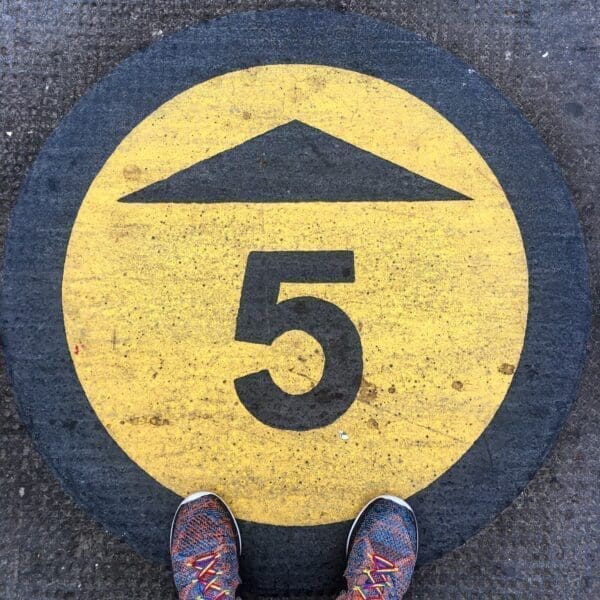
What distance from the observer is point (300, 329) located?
7.03 feet

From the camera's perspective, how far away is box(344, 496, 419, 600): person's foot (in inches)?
80.2

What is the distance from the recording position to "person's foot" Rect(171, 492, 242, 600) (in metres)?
2.03

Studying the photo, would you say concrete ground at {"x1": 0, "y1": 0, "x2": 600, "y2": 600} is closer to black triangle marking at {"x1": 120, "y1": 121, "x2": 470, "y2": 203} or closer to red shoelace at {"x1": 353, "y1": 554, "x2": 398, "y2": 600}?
red shoelace at {"x1": 353, "y1": 554, "x2": 398, "y2": 600}

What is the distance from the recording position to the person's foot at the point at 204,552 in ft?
6.66

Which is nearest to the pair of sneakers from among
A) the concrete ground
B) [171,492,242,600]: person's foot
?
[171,492,242,600]: person's foot

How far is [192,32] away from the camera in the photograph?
229 centimetres

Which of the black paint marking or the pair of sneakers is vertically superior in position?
the black paint marking

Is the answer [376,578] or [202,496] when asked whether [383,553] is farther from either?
[202,496]

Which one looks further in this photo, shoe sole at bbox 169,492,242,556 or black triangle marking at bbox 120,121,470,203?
black triangle marking at bbox 120,121,470,203

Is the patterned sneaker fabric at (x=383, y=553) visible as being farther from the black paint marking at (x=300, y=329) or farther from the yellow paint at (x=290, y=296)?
the black paint marking at (x=300, y=329)

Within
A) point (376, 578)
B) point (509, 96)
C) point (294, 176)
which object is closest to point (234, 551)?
point (376, 578)

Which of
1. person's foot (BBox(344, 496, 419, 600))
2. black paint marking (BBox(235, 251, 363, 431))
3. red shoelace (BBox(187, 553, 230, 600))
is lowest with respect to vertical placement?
red shoelace (BBox(187, 553, 230, 600))

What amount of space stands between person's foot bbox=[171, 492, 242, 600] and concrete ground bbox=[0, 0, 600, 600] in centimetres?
14

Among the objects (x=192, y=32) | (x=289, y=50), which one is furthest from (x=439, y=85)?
(x=192, y=32)
